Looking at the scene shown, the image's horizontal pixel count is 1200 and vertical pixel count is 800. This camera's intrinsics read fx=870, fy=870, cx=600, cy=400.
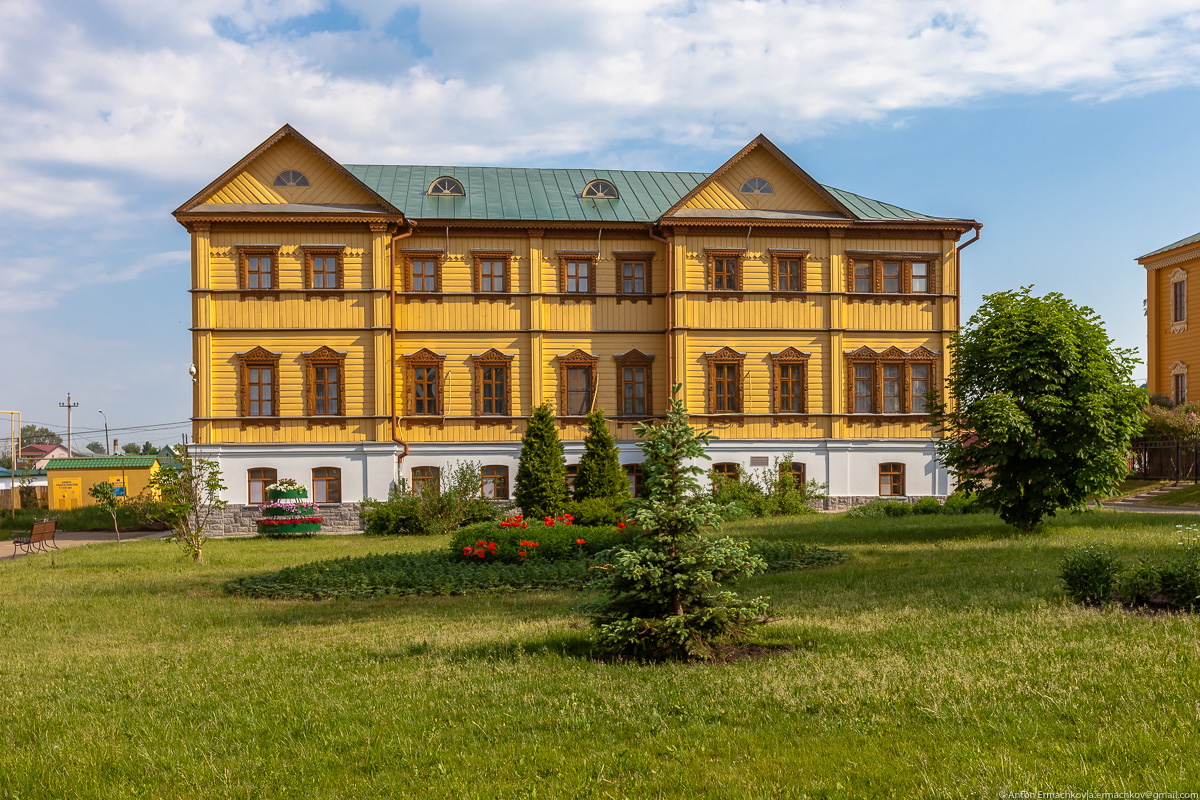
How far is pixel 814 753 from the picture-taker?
5.63 metres

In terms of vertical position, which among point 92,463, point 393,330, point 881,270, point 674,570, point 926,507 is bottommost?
point 926,507

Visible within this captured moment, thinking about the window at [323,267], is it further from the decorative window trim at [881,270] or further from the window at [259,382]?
the decorative window trim at [881,270]

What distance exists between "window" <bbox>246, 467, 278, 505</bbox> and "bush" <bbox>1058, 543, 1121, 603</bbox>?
22.5 metres

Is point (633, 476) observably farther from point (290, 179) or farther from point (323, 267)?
point (290, 179)

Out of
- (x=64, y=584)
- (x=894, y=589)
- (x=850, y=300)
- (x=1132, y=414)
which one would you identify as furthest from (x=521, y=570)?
(x=850, y=300)

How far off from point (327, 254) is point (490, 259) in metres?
5.02

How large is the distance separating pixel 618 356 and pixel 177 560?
14.3m

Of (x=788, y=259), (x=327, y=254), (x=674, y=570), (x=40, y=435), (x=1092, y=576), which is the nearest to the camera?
(x=674, y=570)

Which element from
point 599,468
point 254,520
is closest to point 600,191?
point 599,468

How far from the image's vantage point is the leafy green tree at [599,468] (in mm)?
24406

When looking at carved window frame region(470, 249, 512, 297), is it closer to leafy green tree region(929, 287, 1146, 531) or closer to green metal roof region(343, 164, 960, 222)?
green metal roof region(343, 164, 960, 222)

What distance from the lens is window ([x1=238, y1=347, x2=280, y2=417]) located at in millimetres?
26812

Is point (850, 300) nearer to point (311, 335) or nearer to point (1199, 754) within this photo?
point (311, 335)

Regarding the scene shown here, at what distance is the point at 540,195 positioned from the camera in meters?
30.2
